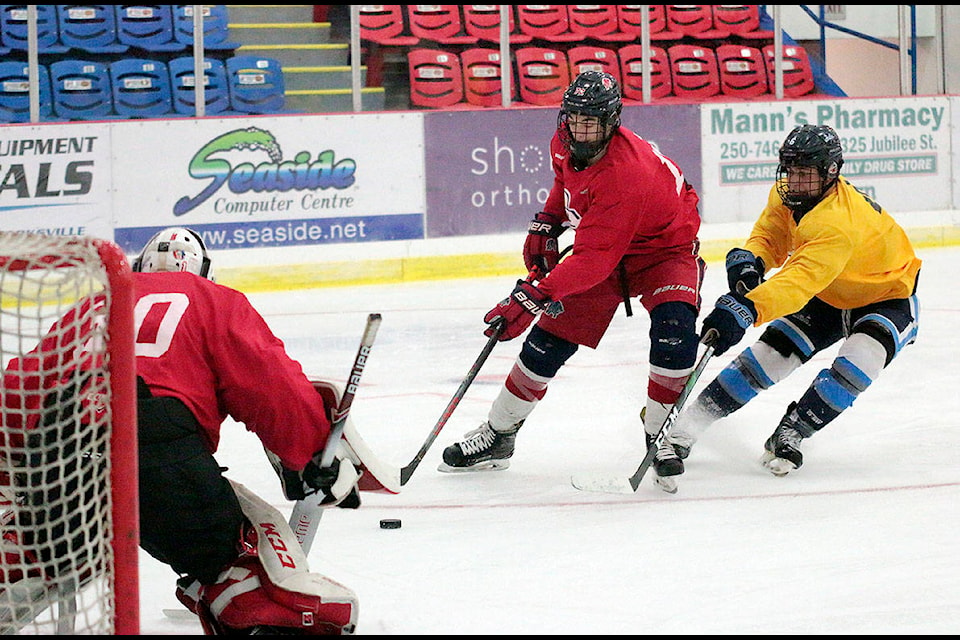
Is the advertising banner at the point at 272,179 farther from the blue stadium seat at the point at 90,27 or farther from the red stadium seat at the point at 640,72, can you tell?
the red stadium seat at the point at 640,72

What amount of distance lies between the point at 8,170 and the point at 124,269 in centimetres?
517

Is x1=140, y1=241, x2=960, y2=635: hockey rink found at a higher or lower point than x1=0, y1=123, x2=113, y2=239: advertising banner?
lower

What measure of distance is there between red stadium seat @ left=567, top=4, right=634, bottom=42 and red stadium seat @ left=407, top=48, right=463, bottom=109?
4.09 feet

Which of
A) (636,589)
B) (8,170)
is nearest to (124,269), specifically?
(636,589)

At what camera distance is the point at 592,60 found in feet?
27.1

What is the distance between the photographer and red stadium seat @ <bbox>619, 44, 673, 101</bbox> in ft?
25.9

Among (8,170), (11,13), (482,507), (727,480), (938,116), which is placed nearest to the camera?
(482,507)

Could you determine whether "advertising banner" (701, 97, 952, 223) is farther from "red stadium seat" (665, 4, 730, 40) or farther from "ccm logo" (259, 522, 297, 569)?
"ccm logo" (259, 522, 297, 569)

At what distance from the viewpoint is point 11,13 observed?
6.94 m

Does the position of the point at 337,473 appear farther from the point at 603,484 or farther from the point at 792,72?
the point at 792,72

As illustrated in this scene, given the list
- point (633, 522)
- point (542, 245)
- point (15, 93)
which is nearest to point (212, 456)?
point (633, 522)

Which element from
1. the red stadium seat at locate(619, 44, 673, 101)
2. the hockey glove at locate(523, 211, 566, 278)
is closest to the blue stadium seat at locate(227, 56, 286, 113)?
the red stadium seat at locate(619, 44, 673, 101)

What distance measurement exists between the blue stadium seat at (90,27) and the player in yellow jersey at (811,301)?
5.44m

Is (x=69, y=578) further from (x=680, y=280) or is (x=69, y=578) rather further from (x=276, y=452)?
(x=680, y=280)
